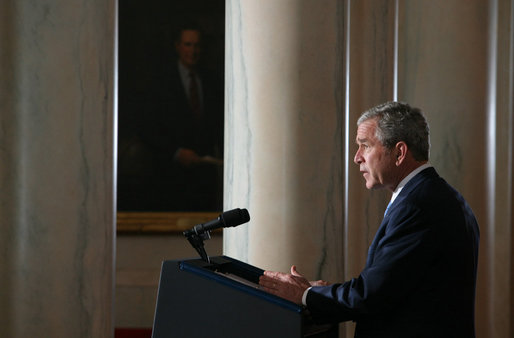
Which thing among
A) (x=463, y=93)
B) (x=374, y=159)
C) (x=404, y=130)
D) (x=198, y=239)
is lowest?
(x=198, y=239)

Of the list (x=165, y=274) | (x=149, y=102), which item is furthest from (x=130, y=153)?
(x=165, y=274)

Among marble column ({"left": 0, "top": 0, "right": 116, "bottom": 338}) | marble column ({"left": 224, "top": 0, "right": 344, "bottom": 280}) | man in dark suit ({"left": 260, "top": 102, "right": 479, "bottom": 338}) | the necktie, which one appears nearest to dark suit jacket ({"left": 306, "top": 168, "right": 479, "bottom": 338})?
man in dark suit ({"left": 260, "top": 102, "right": 479, "bottom": 338})

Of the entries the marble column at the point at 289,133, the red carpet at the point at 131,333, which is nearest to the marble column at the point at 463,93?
the marble column at the point at 289,133

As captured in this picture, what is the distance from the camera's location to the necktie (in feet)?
27.1

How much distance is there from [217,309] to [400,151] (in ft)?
2.95

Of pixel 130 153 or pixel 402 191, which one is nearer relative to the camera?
pixel 402 191

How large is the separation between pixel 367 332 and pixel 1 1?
8.05 ft

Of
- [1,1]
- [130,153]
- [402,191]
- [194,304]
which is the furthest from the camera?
[130,153]

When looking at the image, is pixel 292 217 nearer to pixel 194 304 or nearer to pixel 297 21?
pixel 297 21

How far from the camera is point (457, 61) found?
436cm

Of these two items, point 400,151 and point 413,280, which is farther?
point 400,151

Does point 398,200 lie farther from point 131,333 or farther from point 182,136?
point 182,136

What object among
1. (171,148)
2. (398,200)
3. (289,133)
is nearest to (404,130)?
(398,200)

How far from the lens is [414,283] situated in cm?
222
